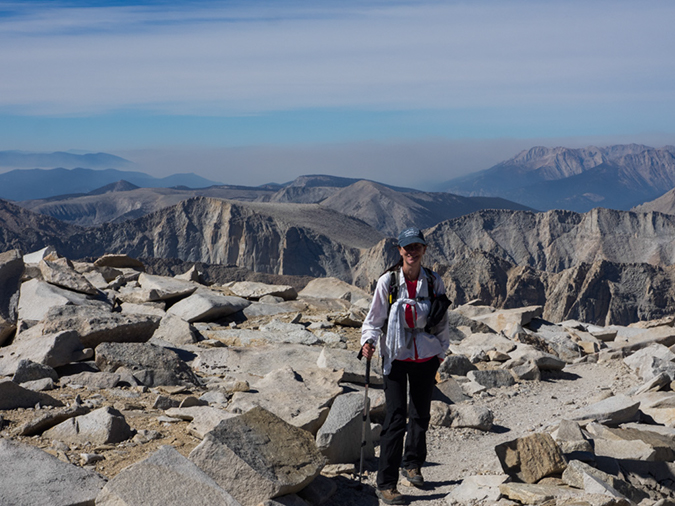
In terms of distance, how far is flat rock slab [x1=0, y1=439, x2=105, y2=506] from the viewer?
428cm

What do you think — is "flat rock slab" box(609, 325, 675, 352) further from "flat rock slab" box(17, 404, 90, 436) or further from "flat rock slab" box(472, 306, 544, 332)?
"flat rock slab" box(17, 404, 90, 436)

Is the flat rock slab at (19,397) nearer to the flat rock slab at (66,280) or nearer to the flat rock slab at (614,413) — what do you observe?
the flat rock slab at (66,280)

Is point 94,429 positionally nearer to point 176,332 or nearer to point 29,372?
point 29,372

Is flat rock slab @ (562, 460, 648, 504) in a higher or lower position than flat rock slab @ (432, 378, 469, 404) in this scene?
higher

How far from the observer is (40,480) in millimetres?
4488

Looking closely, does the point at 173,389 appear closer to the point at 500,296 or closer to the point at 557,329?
the point at 557,329

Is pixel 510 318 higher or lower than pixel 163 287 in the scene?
lower

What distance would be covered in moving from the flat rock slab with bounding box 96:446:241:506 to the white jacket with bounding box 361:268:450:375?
1906 millimetres

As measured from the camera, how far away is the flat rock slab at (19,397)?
6.32 meters

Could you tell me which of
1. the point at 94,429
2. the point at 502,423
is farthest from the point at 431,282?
the point at 502,423

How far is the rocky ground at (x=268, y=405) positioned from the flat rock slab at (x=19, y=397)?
0.06 ft

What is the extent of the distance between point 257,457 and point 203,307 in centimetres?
778

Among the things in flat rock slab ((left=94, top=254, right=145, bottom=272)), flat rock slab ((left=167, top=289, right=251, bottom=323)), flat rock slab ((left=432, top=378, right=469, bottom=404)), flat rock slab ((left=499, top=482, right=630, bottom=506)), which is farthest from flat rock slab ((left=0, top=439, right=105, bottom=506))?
flat rock slab ((left=94, top=254, right=145, bottom=272))

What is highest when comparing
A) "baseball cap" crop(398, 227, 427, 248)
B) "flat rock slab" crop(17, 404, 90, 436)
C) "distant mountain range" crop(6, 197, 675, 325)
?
"baseball cap" crop(398, 227, 427, 248)
